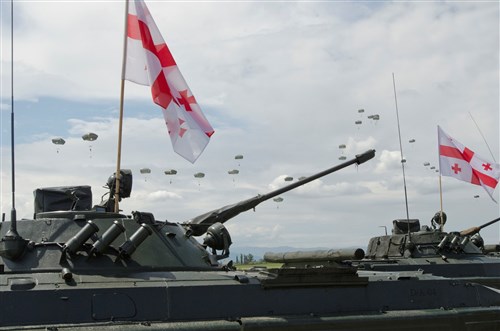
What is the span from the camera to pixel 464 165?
2702cm

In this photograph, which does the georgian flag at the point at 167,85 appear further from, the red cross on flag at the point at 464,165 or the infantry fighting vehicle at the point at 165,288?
the red cross on flag at the point at 464,165

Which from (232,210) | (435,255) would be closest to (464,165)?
(435,255)

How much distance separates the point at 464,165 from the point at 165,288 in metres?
20.5

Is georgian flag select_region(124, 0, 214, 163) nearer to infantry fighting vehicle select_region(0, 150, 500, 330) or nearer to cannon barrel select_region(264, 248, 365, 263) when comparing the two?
infantry fighting vehicle select_region(0, 150, 500, 330)

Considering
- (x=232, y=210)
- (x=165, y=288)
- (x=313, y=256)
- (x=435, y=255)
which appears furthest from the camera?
(x=313, y=256)

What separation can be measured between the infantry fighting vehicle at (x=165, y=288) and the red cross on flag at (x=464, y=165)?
16.2m

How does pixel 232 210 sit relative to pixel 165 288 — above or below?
above

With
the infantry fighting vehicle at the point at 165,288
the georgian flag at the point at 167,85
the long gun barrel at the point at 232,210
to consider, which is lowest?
the infantry fighting vehicle at the point at 165,288

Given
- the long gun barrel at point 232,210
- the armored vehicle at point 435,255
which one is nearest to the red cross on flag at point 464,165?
the armored vehicle at point 435,255

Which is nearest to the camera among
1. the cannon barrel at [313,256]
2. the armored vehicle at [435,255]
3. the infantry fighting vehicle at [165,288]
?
the infantry fighting vehicle at [165,288]

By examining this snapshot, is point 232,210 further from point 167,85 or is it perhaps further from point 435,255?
point 435,255

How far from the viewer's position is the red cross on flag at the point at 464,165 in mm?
26938

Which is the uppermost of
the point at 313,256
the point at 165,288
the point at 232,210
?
the point at 232,210

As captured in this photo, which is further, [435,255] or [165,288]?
[435,255]
